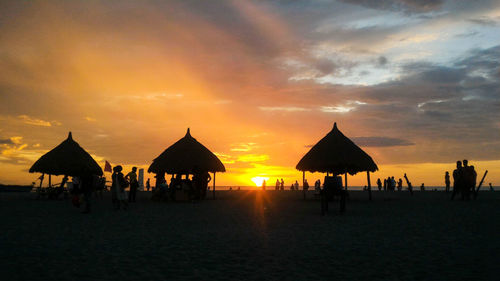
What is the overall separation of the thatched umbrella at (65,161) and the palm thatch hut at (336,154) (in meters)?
13.7

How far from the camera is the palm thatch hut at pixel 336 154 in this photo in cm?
2636

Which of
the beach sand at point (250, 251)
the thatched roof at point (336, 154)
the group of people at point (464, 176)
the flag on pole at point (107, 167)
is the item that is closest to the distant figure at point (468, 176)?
the group of people at point (464, 176)

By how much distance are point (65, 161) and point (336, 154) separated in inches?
654

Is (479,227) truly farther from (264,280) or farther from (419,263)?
(264,280)

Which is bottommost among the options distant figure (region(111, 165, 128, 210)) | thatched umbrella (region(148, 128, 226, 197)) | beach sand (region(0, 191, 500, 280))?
beach sand (region(0, 191, 500, 280))

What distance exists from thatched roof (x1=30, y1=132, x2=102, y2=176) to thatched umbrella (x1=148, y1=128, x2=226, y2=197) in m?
5.15

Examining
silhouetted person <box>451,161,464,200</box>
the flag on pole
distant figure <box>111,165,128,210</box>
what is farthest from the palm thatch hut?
the flag on pole

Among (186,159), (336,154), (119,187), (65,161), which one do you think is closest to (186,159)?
(186,159)

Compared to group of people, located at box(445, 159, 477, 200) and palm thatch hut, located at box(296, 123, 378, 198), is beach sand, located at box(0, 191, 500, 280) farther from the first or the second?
palm thatch hut, located at box(296, 123, 378, 198)

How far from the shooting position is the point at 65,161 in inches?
1176

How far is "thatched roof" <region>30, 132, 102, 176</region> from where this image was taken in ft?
97.2

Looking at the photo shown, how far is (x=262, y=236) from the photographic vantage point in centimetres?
1026

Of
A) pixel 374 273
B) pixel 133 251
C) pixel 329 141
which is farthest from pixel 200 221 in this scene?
pixel 329 141

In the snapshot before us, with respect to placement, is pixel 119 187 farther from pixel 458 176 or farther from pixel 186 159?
pixel 458 176
